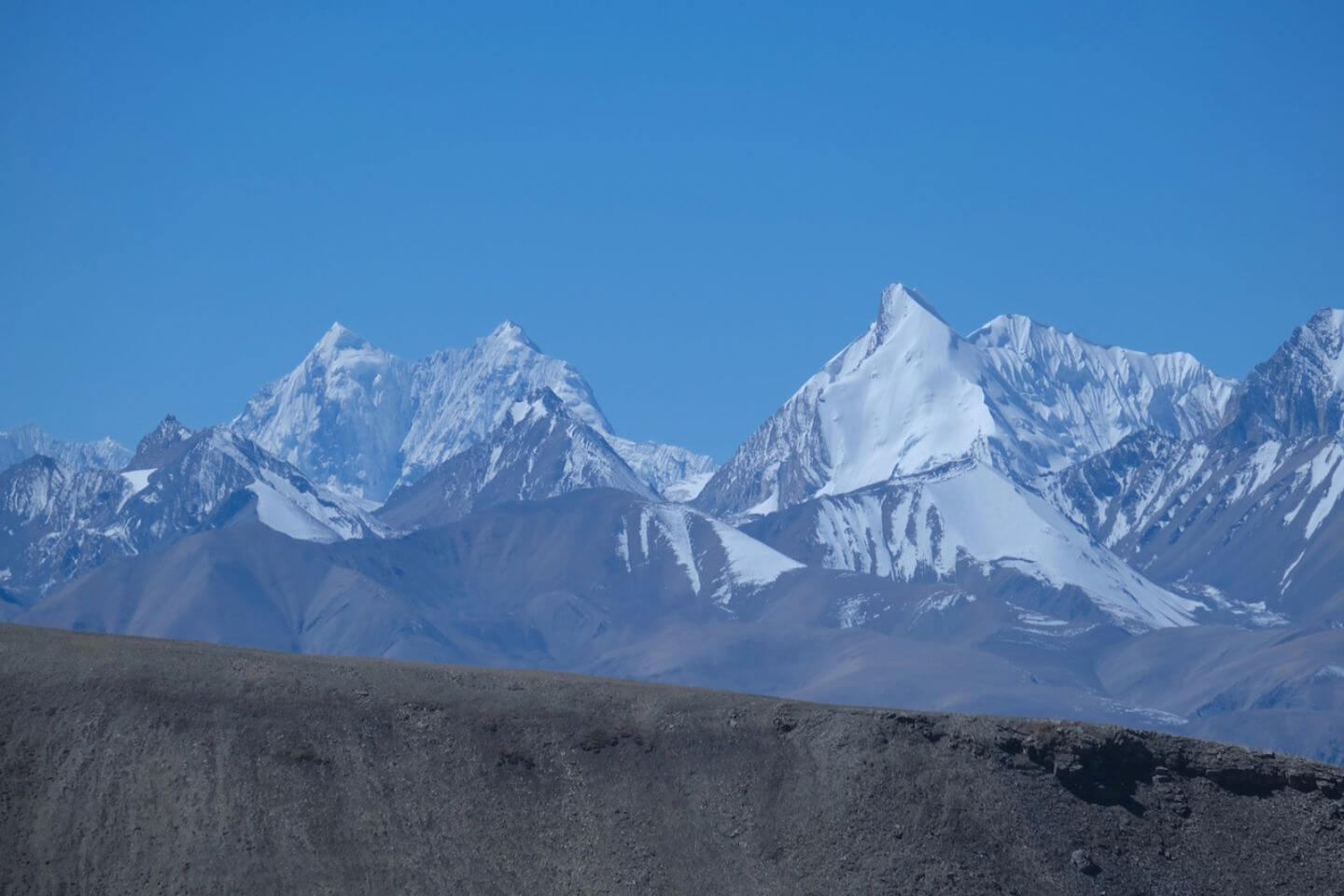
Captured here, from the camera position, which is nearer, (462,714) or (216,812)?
(216,812)

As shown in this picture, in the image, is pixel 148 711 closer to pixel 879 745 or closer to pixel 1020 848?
pixel 879 745

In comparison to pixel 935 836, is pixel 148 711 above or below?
above

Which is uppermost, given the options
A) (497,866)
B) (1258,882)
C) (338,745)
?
(338,745)

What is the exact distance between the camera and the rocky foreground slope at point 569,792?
93.9 metres

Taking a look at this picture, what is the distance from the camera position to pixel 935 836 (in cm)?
9819

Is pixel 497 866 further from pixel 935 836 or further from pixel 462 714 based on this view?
pixel 935 836

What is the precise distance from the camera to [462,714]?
10375 centimetres

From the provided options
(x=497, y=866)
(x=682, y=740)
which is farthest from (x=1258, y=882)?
(x=497, y=866)

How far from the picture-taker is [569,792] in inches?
3952

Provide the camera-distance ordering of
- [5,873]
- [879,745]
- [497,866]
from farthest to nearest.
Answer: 1. [879,745]
2. [497,866]
3. [5,873]

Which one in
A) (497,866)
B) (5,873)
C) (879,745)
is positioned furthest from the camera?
(879,745)

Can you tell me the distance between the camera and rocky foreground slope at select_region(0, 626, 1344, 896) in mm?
93875

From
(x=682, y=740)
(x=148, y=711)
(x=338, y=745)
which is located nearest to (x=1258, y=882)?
(x=682, y=740)

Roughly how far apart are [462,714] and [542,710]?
4033 millimetres
